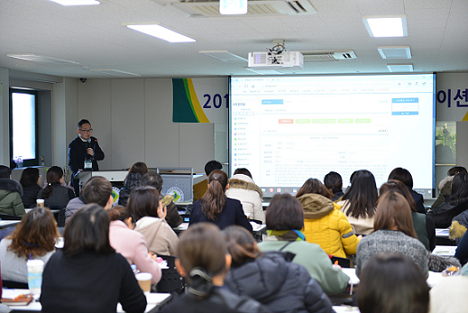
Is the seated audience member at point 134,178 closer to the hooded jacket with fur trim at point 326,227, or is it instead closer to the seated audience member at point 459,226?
the hooded jacket with fur trim at point 326,227

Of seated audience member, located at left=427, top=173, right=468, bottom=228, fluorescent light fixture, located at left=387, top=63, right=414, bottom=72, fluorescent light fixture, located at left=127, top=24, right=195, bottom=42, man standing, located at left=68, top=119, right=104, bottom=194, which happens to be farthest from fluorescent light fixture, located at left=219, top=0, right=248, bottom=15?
man standing, located at left=68, top=119, right=104, bottom=194

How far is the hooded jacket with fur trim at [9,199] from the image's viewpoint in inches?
201

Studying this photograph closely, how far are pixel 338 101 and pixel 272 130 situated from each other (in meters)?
1.15

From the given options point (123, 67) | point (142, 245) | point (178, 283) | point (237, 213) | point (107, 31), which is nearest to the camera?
point (142, 245)

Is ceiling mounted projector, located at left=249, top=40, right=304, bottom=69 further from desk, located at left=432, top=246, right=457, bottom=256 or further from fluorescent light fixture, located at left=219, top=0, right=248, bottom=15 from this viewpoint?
desk, located at left=432, top=246, right=457, bottom=256

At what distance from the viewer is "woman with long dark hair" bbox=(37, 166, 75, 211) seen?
5988 millimetres

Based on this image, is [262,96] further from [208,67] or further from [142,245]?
[142,245]

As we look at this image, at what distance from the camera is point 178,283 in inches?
125

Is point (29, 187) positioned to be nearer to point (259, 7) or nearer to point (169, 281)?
point (169, 281)

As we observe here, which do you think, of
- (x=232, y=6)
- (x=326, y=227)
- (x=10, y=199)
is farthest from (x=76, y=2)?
(x=10, y=199)

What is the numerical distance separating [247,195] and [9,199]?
8.24 ft

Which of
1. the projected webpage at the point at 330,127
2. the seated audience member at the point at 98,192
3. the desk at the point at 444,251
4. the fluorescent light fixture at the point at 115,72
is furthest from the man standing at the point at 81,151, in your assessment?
the desk at the point at 444,251

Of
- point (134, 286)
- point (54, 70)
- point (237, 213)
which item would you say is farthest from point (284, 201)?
point (54, 70)

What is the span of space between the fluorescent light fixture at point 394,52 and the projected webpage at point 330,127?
4.89 ft
